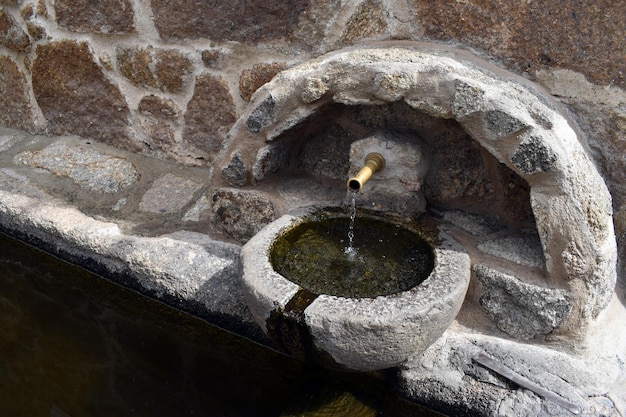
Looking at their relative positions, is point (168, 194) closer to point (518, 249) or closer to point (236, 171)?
point (236, 171)

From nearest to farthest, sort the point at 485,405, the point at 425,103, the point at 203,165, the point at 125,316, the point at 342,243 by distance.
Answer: the point at 485,405 < the point at 425,103 < the point at 342,243 < the point at 125,316 < the point at 203,165

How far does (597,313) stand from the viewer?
1672 mm

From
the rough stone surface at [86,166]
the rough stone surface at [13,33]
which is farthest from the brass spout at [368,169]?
the rough stone surface at [13,33]

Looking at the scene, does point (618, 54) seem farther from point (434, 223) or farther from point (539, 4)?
point (434, 223)

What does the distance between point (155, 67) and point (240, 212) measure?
0.81 m

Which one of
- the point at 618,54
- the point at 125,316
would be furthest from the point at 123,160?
the point at 618,54

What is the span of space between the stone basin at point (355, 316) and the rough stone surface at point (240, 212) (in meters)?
0.43

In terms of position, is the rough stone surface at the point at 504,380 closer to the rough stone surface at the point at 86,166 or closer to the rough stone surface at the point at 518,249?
the rough stone surface at the point at 518,249

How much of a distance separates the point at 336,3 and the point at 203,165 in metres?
0.98

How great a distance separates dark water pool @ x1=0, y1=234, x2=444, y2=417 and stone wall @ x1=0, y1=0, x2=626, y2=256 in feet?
2.54

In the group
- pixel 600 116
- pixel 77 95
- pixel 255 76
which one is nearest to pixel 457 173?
pixel 600 116

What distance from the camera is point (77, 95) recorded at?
8.87 ft

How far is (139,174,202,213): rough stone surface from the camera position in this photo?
2.41 metres

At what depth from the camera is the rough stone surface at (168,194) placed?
2410mm
